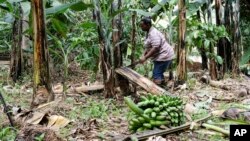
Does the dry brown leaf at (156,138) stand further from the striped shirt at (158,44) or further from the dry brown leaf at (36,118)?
the striped shirt at (158,44)

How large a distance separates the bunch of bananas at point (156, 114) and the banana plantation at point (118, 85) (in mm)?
10

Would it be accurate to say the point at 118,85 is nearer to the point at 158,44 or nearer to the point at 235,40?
the point at 158,44

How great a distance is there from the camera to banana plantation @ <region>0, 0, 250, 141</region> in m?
3.77

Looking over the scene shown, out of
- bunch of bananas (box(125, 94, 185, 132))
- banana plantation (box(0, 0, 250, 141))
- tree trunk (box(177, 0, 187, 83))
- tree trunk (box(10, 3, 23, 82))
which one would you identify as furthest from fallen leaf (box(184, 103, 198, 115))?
tree trunk (box(10, 3, 23, 82))

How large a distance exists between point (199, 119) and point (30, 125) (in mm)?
1730

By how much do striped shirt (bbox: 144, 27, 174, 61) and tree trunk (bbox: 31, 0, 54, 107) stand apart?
228 centimetres

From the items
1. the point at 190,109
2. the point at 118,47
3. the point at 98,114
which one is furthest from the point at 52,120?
the point at 118,47

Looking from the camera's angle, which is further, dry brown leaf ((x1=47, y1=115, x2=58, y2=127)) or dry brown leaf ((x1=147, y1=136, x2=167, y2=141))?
dry brown leaf ((x1=47, y1=115, x2=58, y2=127))

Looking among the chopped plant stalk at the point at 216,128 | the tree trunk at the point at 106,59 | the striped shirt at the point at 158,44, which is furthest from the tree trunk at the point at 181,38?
the chopped plant stalk at the point at 216,128

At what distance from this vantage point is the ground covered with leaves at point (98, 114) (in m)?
3.63

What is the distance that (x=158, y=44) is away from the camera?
6.15m

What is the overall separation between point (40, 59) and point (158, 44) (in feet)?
7.88

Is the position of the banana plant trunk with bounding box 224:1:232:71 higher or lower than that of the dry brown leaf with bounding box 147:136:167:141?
higher

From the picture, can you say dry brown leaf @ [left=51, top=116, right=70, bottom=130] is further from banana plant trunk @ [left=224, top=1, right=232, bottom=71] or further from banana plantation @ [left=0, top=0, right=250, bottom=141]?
banana plant trunk @ [left=224, top=1, right=232, bottom=71]
